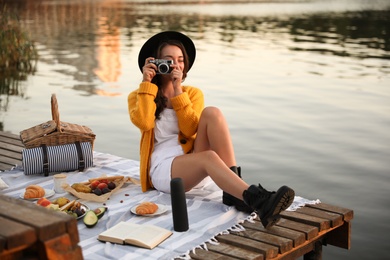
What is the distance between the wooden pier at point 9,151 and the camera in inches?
198

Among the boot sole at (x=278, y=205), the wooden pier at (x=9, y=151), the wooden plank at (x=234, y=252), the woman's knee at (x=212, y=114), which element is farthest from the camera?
the wooden pier at (x=9, y=151)

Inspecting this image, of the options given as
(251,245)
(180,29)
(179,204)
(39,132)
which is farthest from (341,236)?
(180,29)

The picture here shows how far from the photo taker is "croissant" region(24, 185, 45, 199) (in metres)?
4.07

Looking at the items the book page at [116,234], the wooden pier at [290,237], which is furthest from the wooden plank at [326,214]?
the book page at [116,234]

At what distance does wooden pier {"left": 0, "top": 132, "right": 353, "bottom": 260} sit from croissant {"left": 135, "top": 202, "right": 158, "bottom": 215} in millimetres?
511

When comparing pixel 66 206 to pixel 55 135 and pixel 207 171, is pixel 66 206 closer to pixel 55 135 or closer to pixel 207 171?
pixel 207 171

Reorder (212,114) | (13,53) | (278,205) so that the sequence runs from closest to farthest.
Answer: (278,205) < (212,114) < (13,53)

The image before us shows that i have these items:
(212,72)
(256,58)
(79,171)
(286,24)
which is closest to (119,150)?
(79,171)

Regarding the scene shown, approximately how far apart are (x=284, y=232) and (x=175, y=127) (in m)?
1.16

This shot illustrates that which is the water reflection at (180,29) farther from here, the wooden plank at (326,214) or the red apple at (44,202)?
the wooden plank at (326,214)

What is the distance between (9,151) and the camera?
5.40 meters

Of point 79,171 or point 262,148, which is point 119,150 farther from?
point 79,171

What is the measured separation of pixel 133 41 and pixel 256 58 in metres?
4.42

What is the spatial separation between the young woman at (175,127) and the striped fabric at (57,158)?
0.68 meters
